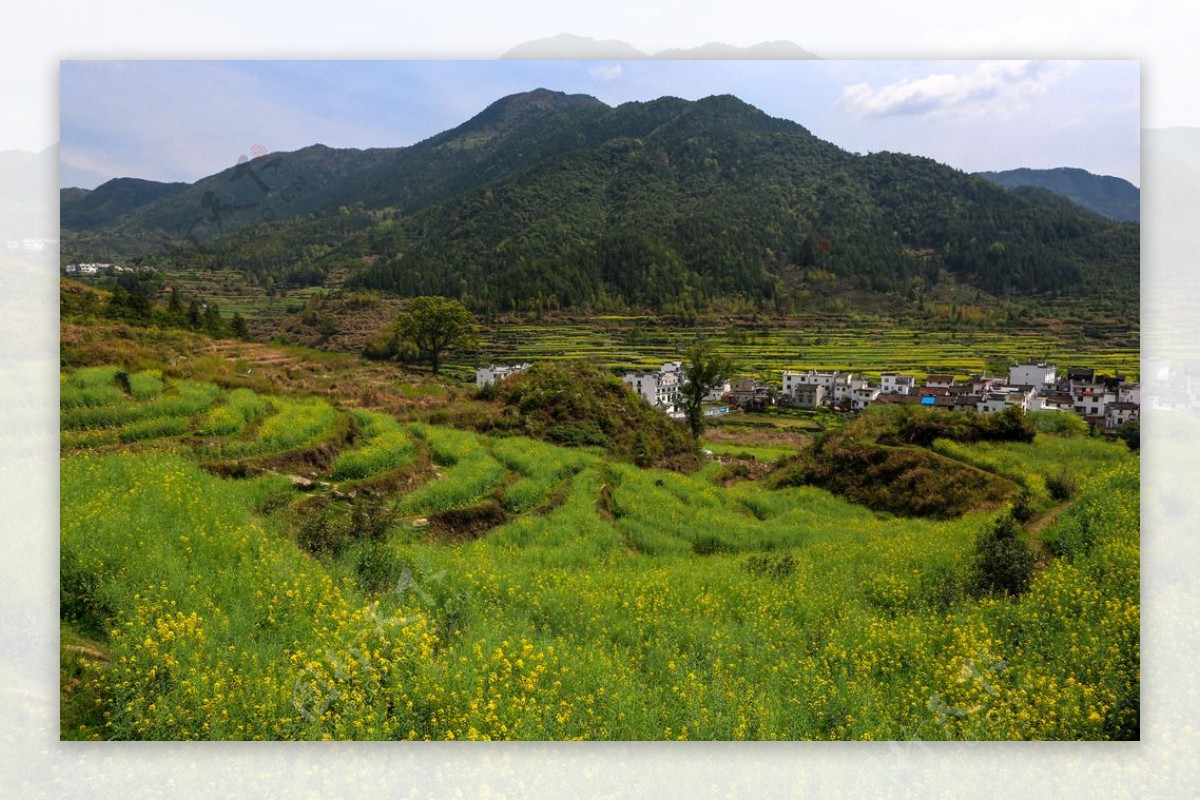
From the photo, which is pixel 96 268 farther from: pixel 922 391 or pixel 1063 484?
pixel 1063 484

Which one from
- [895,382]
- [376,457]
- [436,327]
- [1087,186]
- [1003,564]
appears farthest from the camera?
[436,327]

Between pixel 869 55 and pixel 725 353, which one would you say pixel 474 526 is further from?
pixel 869 55

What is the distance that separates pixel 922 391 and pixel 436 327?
15.3ft

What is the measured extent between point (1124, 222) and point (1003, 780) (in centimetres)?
432

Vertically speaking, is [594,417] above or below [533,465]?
above

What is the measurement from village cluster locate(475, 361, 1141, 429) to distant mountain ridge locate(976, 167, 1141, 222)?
1328 mm

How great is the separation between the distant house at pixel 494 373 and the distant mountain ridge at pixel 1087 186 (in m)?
4.84

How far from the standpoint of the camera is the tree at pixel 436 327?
241 inches

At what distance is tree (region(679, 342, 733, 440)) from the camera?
6.32 metres

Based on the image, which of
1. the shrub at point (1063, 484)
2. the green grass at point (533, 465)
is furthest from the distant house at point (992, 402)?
the green grass at point (533, 465)

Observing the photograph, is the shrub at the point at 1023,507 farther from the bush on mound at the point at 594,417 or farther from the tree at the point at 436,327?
the tree at the point at 436,327

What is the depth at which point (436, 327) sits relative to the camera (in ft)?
20.1

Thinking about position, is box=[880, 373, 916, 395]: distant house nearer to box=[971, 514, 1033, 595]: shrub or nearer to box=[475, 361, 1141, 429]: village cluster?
box=[475, 361, 1141, 429]: village cluster

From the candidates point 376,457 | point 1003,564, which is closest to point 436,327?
point 376,457
